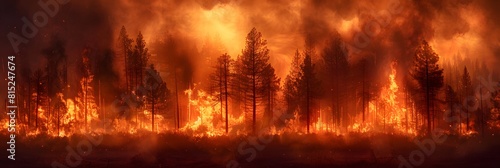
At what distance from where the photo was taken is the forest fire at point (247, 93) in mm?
44594

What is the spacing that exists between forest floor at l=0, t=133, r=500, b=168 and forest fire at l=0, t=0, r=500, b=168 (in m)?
0.19

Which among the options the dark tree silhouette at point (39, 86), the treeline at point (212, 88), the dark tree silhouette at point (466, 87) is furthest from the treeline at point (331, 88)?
the dark tree silhouette at point (39, 86)

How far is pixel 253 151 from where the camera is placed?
44000 mm

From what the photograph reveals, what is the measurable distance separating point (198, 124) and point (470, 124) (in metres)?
42.9

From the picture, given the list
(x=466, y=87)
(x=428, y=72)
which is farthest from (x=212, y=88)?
(x=466, y=87)

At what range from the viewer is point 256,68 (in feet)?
183

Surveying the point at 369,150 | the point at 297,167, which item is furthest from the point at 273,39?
the point at 297,167

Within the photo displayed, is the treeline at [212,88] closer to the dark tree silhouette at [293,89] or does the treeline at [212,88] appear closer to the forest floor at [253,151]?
the dark tree silhouette at [293,89]

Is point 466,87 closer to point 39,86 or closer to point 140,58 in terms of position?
point 140,58

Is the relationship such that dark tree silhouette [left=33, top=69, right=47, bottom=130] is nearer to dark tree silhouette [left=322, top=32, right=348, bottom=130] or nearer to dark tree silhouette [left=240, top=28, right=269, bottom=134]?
dark tree silhouette [left=240, top=28, right=269, bottom=134]

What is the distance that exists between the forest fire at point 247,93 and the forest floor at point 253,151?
0.64 ft

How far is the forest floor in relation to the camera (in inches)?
1591

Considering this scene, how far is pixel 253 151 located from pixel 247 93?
21226mm

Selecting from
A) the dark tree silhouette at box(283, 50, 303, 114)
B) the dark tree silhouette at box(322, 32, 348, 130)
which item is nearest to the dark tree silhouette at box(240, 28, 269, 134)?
the dark tree silhouette at box(283, 50, 303, 114)
